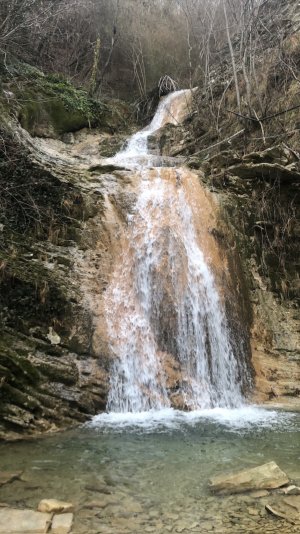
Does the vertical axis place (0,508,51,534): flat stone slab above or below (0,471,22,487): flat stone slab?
below

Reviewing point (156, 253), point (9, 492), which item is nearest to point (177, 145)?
point (156, 253)

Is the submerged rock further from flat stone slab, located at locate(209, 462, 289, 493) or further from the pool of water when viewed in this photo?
flat stone slab, located at locate(209, 462, 289, 493)

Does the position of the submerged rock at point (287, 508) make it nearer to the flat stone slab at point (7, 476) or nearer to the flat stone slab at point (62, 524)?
the flat stone slab at point (62, 524)

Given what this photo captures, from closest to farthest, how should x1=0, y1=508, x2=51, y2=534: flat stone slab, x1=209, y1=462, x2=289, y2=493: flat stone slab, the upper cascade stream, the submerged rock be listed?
x1=0, y1=508, x2=51, y2=534: flat stone slab
the submerged rock
x1=209, y1=462, x2=289, y2=493: flat stone slab
the upper cascade stream

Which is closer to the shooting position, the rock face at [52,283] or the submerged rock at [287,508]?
the submerged rock at [287,508]

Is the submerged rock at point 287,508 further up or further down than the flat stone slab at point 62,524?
further down

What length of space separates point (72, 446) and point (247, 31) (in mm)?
10798

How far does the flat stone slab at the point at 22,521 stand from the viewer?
273cm

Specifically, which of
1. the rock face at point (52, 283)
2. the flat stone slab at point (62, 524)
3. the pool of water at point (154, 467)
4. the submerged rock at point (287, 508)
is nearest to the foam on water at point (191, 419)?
the pool of water at point (154, 467)

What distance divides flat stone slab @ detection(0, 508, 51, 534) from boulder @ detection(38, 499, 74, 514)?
6cm

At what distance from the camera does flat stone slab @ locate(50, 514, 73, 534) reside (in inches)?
109

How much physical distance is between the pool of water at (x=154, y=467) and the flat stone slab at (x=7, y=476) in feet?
0.19

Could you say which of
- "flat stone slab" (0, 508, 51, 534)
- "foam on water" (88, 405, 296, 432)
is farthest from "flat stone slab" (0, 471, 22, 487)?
"foam on water" (88, 405, 296, 432)

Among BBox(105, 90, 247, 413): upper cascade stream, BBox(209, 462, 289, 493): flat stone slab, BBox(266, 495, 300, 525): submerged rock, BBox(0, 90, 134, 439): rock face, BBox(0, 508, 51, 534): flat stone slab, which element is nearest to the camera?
BBox(0, 508, 51, 534): flat stone slab
